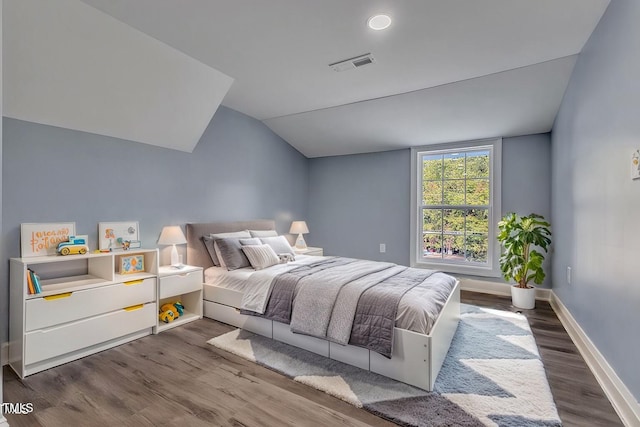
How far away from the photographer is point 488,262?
4.48m

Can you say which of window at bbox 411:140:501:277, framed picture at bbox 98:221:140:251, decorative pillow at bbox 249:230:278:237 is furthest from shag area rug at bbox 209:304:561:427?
→ window at bbox 411:140:501:277

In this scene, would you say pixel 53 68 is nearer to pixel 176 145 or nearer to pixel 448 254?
pixel 176 145

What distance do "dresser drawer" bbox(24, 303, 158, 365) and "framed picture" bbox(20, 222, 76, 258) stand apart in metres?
0.65

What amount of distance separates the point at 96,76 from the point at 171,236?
1.63 meters

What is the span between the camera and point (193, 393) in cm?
207

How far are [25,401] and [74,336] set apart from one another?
548 millimetres

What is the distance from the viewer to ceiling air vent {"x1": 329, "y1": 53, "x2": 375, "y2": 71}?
2871mm

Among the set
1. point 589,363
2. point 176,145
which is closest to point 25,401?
point 176,145

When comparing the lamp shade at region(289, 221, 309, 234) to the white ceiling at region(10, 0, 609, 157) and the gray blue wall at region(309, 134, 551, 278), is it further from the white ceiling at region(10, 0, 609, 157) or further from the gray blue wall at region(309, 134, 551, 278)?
the white ceiling at region(10, 0, 609, 157)

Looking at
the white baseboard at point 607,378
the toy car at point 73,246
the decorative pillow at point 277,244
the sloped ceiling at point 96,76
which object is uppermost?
the sloped ceiling at point 96,76

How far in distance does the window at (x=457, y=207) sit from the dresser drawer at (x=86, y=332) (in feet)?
12.3

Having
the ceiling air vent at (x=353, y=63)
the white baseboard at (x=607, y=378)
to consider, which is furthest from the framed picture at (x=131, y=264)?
the white baseboard at (x=607, y=378)

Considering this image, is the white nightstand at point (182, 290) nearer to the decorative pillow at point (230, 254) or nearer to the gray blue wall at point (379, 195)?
the decorative pillow at point (230, 254)

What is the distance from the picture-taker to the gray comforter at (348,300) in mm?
2264
